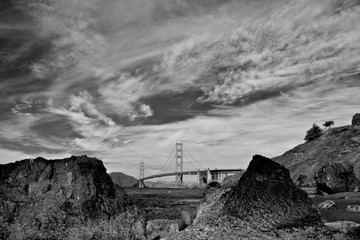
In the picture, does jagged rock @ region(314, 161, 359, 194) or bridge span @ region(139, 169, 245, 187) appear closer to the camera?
jagged rock @ region(314, 161, 359, 194)

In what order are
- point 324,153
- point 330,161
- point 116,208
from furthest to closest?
point 324,153 → point 330,161 → point 116,208

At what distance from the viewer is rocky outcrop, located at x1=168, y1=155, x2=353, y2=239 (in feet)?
25.2

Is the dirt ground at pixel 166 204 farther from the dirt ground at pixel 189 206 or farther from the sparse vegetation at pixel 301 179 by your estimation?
the sparse vegetation at pixel 301 179

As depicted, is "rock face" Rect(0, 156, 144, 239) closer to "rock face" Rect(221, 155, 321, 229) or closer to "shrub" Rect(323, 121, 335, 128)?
"rock face" Rect(221, 155, 321, 229)

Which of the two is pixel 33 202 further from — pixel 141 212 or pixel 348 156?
pixel 348 156

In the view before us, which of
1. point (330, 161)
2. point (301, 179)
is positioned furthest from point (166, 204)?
point (330, 161)

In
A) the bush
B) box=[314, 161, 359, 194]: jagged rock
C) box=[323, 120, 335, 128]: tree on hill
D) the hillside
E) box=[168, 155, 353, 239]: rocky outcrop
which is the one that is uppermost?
box=[323, 120, 335, 128]: tree on hill

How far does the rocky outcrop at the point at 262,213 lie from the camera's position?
768cm

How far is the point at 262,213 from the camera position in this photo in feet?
26.5

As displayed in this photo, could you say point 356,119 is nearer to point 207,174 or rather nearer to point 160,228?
point 207,174

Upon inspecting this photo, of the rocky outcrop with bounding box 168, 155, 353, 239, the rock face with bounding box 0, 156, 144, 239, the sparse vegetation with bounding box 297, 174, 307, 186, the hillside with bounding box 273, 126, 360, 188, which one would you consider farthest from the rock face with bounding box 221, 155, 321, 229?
the sparse vegetation with bounding box 297, 174, 307, 186

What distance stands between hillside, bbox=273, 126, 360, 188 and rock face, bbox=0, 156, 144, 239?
82.8 m

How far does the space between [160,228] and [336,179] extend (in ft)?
183

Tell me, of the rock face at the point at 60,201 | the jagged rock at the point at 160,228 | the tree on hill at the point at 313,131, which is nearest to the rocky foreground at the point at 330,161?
the tree on hill at the point at 313,131
